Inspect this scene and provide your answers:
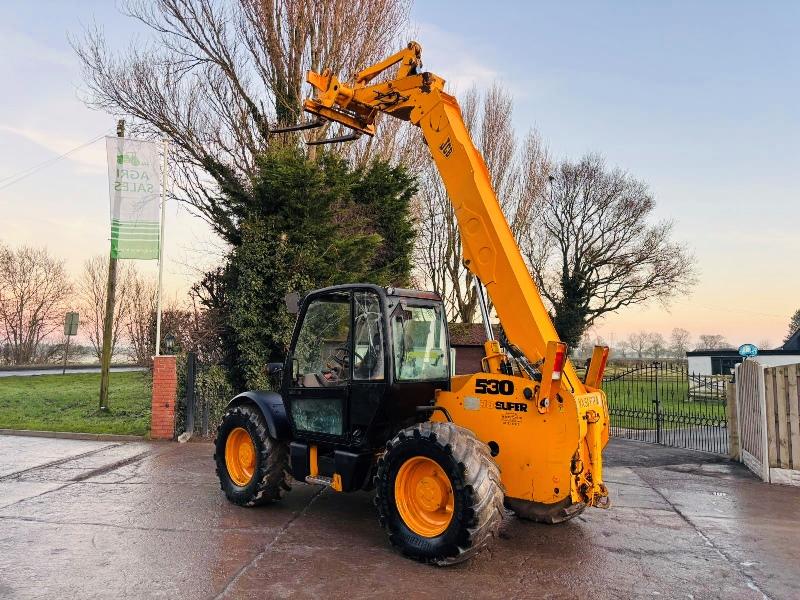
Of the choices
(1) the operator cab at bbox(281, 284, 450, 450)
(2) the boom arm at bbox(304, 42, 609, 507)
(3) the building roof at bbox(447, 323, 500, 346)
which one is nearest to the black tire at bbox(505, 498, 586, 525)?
(2) the boom arm at bbox(304, 42, 609, 507)

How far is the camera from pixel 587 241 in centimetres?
3181

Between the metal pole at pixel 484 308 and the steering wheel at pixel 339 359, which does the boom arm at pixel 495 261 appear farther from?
the steering wheel at pixel 339 359

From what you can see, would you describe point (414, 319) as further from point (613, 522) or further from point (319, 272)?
point (319, 272)

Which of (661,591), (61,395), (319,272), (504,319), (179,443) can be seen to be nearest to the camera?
(661,591)

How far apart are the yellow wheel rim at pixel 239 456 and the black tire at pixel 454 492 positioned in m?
2.15

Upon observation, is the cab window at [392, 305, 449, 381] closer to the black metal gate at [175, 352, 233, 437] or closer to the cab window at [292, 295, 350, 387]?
the cab window at [292, 295, 350, 387]

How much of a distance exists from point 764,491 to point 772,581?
3.77 m

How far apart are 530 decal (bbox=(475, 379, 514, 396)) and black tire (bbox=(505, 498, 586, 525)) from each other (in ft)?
3.14

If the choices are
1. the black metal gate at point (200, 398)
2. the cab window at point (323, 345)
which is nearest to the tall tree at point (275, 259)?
the black metal gate at point (200, 398)

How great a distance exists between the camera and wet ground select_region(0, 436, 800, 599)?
419 cm

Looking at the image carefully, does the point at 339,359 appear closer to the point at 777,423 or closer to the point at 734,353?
the point at 777,423

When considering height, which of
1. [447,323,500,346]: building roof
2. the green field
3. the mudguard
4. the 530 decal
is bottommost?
the green field

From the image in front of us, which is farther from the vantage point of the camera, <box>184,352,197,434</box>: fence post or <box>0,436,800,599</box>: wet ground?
<box>184,352,197,434</box>: fence post

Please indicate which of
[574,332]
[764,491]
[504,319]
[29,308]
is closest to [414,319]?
[504,319]
